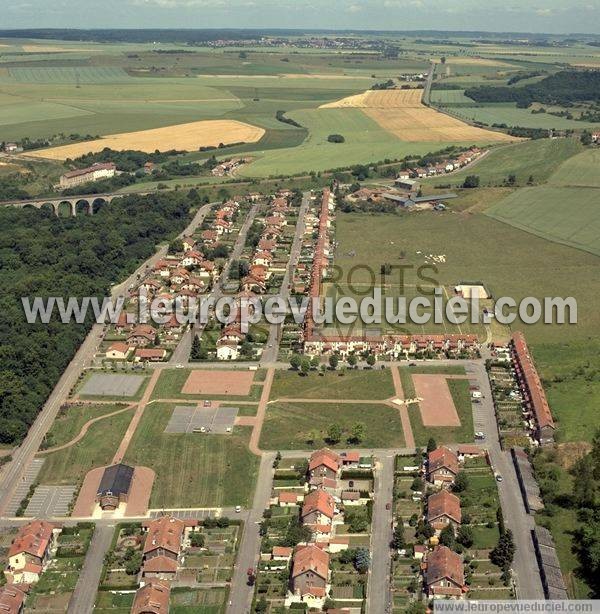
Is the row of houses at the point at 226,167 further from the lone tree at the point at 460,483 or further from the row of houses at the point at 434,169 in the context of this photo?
the lone tree at the point at 460,483

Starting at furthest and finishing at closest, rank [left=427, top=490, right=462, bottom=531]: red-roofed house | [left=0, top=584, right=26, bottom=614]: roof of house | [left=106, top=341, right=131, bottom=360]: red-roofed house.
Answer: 1. [left=106, top=341, right=131, bottom=360]: red-roofed house
2. [left=427, top=490, right=462, bottom=531]: red-roofed house
3. [left=0, top=584, right=26, bottom=614]: roof of house

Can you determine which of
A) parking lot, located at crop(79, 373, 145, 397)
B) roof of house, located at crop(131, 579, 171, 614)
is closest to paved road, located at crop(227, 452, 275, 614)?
roof of house, located at crop(131, 579, 171, 614)

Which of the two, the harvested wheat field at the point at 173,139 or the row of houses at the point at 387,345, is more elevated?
the harvested wheat field at the point at 173,139

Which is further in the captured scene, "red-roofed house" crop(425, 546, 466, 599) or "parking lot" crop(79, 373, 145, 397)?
"parking lot" crop(79, 373, 145, 397)

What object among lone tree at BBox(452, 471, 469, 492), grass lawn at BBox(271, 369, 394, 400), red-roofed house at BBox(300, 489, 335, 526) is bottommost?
red-roofed house at BBox(300, 489, 335, 526)

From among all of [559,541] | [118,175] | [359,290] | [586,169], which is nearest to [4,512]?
[559,541]

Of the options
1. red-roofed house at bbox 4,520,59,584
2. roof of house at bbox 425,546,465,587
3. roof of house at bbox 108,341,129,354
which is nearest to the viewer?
roof of house at bbox 425,546,465,587

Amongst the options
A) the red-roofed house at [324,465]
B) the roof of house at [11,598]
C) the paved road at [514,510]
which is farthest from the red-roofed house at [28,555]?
the paved road at [514,510]

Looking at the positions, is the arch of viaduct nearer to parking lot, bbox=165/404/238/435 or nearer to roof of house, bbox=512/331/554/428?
parking lot, bbox=165/404/238/435
